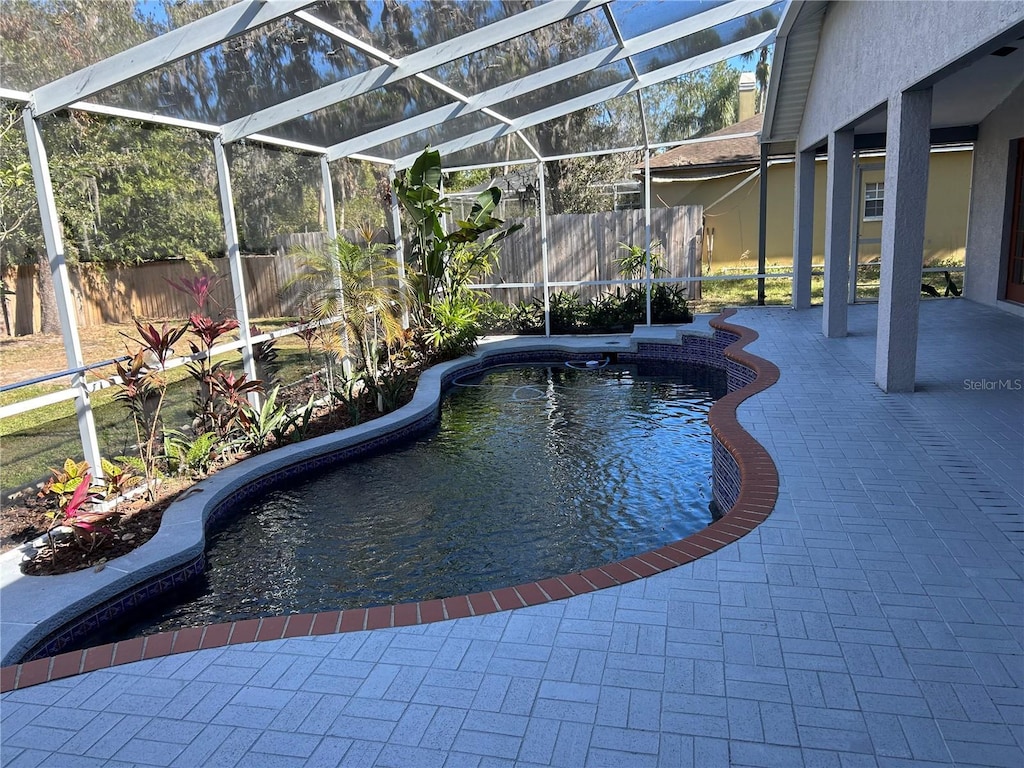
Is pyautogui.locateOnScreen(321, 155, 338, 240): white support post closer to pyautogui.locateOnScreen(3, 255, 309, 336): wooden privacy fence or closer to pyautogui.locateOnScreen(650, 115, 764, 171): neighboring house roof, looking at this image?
pyautogui.locateOnScreen(3, 255, 309, 336): wooden privacy fence

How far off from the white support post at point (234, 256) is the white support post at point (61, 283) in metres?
2.27

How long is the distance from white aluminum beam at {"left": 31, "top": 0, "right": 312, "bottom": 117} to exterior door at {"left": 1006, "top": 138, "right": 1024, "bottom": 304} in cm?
1104

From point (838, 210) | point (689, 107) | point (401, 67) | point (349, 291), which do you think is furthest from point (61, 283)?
point (689, 107)

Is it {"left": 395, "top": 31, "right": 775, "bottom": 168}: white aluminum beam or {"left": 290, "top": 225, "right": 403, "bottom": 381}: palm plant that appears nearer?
{"left": 290, "top": 225, "right": 403, "bottom": 381}: palm plant

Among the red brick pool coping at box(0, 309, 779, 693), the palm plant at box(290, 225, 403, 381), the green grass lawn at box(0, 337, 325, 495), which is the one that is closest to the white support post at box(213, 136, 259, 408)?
the palm plant at box(290, 225, 403, 381)

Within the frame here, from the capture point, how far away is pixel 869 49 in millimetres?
7465

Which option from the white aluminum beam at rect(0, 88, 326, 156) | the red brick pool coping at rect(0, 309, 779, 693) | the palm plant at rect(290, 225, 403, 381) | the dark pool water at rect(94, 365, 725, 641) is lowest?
the dark pool water at rect(94, 365, 725, 641)

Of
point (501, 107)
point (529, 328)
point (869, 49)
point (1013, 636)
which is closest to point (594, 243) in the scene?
point (529, 328)

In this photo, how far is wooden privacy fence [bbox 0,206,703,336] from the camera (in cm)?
609

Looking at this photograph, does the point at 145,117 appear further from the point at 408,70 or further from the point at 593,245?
the point at 593,245

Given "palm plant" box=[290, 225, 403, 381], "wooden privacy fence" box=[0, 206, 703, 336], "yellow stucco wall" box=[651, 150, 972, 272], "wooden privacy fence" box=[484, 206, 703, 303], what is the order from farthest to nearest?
"yellow stucco wall" box=[651, 150, 972, 272] < "wooden privacy fence" box=[484, 206, 703, 303] < "palm plant" box=[290, 225, 403, 381] < "wooden privacy fence" box=[0, 206, 703, 336]

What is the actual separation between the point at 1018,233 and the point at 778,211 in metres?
8.60

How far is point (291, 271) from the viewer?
931cm

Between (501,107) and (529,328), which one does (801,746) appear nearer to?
(501,107)
